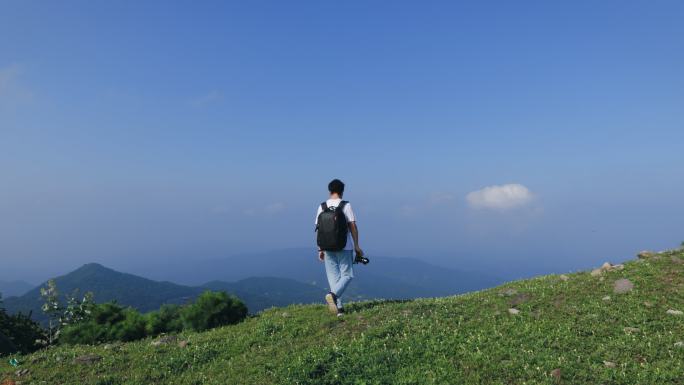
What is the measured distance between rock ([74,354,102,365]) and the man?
684cm

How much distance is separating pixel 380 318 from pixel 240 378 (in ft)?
15.7

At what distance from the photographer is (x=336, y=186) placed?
1371 centimetres

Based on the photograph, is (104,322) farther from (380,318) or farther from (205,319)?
(380,318)

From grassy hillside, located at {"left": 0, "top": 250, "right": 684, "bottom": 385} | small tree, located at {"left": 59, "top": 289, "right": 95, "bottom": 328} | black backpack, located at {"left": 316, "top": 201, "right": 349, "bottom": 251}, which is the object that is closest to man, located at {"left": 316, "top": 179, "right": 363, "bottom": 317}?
black backpack, located at {"left": 316, "top": 201, "right": 349, "bottom": 251}

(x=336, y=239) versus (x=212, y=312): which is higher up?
(x=336, y=239)

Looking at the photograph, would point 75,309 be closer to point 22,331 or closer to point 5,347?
point 22,331

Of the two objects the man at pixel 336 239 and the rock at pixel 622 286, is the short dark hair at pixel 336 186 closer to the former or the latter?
the man at pixel 336 239

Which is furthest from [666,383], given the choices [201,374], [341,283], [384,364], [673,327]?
[201,374]

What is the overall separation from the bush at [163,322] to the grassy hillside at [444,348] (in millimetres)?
2811

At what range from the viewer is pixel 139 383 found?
384 inches

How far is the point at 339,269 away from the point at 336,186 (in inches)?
107

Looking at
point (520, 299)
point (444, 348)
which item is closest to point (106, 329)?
point (444, 348)

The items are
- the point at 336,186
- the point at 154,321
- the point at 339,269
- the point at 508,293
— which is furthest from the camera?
the point at 154,321

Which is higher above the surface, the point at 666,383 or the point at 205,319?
the point at 205,319
